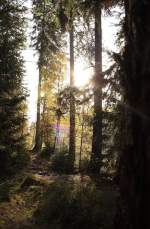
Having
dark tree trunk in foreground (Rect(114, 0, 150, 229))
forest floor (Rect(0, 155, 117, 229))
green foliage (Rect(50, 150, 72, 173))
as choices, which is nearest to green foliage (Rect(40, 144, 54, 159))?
green foliage (Rect(50, 150, 72, 173))

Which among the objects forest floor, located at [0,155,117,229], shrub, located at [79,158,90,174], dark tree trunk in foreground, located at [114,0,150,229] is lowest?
forest floor, located at [0,155,117,229]

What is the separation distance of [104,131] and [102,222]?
8883 mm

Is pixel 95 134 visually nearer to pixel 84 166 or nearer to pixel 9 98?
pixel 84 166

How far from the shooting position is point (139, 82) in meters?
5.67

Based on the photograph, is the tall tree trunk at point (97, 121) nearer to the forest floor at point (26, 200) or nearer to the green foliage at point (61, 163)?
the green foliage at point (61, 163)

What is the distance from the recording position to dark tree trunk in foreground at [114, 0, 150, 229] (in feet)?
18.0

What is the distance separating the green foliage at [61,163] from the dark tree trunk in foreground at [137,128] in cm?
1251

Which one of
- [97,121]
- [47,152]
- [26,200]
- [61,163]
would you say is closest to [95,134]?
[97,121]

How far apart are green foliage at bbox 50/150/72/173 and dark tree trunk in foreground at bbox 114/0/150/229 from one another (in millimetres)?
12513

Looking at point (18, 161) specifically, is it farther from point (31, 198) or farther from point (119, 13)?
A: point (119, 13)

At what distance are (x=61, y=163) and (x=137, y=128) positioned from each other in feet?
45.7

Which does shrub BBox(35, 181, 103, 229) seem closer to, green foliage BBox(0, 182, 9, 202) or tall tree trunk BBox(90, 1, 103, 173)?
green foliage BBox(0, 182, 9, 202)

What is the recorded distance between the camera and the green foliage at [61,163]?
18.5 metres

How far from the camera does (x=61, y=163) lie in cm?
1930
